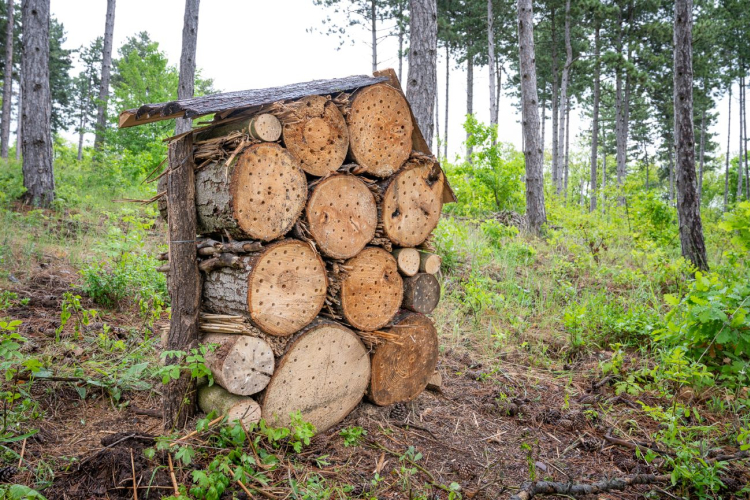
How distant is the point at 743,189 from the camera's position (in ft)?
85.1

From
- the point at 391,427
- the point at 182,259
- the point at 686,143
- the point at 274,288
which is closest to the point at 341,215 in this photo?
the point at 274,288

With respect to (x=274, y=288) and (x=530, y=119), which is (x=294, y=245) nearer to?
(x=274, y=288)

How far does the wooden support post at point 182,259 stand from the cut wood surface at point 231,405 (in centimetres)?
13

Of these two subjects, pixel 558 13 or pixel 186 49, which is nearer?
pixel 186 49

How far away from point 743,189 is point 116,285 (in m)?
32.8

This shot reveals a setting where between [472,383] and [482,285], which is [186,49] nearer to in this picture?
[482,285]

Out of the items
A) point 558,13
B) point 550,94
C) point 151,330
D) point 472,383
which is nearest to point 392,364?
point 472,383

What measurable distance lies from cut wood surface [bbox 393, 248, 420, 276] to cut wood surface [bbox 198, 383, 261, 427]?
1.35 meters

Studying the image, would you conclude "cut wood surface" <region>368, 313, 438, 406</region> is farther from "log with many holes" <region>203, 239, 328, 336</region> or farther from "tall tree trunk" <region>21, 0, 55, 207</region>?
"tall tree trunk" <region>21, 0, 55, 207</region>

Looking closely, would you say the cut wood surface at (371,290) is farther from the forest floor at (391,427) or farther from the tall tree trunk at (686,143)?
the tall tree trunk at (686,143)

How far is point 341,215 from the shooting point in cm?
282

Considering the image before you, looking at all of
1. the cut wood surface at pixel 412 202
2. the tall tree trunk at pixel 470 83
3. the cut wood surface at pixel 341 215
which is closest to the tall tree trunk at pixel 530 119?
the cut wood surface at pixel 412 202

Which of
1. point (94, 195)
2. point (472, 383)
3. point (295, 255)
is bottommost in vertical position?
point (472, 383)

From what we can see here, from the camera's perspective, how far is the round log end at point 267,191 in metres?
2.41
